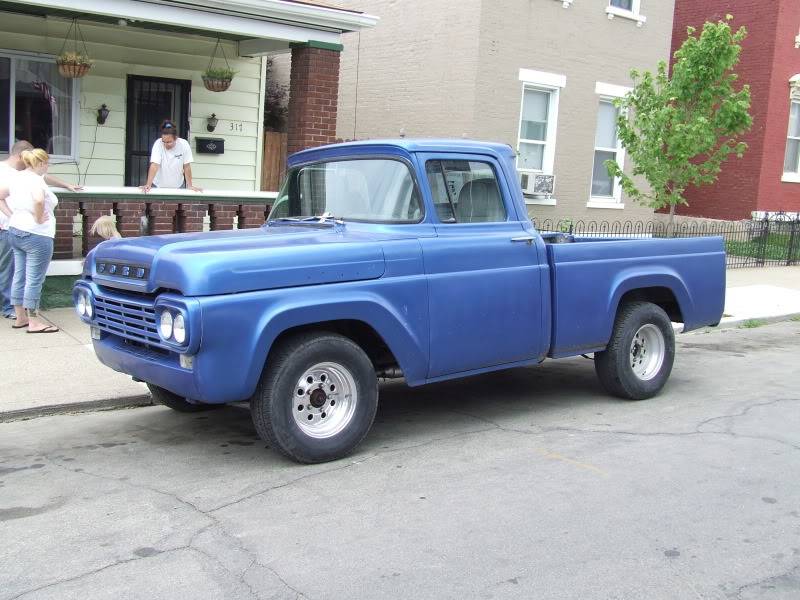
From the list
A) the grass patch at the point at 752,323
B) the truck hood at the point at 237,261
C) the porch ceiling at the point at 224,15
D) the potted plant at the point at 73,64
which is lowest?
the grass patch at the point at 752,323

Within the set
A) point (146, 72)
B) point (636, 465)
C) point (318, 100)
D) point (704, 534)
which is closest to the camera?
point (704, 534)

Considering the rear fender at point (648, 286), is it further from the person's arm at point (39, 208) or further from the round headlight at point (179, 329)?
the person's arm at point (39, 208)

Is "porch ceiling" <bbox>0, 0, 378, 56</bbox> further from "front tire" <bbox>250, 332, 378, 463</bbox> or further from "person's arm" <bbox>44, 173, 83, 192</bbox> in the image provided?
"front tire" <bbox>250, 332, 378, 463</bbox>

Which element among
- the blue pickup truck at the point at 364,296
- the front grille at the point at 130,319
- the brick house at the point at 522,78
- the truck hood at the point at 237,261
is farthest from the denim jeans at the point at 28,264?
the brick house at the point at 522,78

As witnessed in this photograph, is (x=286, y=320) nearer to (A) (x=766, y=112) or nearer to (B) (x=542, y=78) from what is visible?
(B) (x=542, y=78)

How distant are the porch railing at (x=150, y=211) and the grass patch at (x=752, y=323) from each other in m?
6.70

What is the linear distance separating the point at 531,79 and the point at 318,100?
572cm

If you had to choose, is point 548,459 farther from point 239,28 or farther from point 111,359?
point 239,28

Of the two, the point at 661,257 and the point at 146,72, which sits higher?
the point at 146,72

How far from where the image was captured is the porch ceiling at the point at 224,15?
33.7 feet

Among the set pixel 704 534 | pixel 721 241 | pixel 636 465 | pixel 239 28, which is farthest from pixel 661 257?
pixel 239 28

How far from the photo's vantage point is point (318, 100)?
1196 centimetres

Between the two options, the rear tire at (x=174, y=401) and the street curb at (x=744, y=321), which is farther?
the street curb at (x=744, y=321)

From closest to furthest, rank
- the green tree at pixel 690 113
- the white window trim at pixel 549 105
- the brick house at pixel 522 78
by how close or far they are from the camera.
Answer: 1. the green tree at pixel 690 113
2. the brick house at pixel 522 78
3. the white window trim at pixel 549 105
